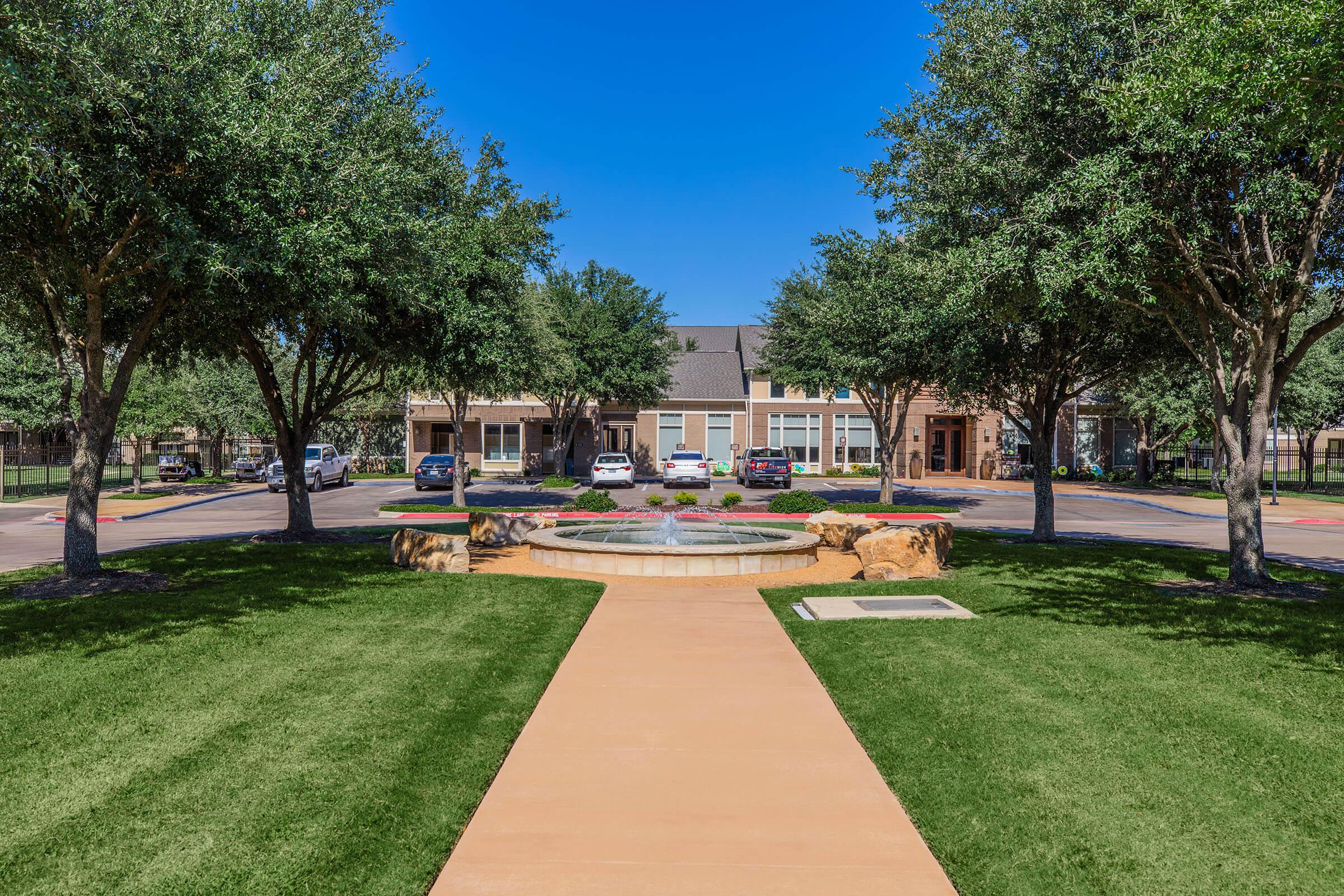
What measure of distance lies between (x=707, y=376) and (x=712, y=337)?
7.64m

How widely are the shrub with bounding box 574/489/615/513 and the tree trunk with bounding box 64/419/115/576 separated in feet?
40.1

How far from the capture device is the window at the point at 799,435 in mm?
45438

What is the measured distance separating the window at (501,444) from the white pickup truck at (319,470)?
10.6 meters

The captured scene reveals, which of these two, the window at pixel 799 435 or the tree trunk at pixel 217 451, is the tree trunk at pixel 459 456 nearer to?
the tree trunk at pixel 217 451

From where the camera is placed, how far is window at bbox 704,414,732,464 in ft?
151

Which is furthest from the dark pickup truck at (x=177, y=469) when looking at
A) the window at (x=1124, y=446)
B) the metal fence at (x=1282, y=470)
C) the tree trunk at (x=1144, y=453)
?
the window at (x=1124, y=446)

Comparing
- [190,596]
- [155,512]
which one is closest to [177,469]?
[155,512]

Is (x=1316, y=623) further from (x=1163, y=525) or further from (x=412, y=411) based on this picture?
(x=412, y=411)

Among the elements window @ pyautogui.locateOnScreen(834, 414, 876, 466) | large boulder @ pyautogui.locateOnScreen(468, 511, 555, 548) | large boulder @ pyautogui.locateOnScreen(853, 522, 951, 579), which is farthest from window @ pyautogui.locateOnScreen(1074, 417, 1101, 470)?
large boulder @ pyautogui.locateOnScreen(468, 511, 555, 548)

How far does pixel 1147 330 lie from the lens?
13.7 m

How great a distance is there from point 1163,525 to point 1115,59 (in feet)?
50.7

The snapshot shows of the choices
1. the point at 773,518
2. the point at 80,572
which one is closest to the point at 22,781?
the point at 80,572

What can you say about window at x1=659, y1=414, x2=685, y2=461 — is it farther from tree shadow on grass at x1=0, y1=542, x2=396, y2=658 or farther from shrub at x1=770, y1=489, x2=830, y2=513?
tree shadow on grass at x1=0, y1=542, x2=396, y2=658

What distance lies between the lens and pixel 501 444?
152ft
